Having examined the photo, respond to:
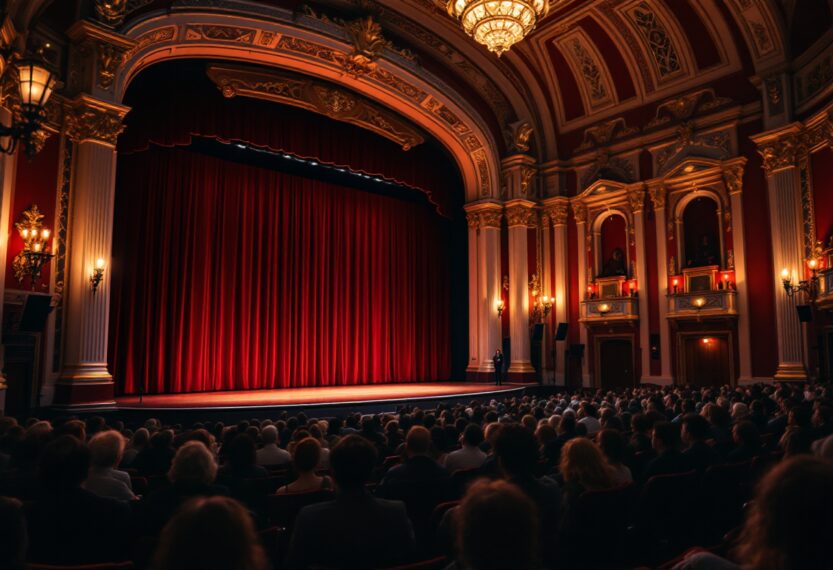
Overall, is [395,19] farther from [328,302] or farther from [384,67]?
[328,302]

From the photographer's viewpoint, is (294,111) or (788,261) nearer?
(788,261)

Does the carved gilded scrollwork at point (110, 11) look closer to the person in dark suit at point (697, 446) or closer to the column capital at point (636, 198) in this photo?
the person in dark suit at point (697, 446)

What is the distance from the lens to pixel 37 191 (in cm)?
1027

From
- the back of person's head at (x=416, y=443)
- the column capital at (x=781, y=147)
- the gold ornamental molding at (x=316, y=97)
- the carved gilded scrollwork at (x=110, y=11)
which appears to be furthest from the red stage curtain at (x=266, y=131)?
the back of person's head at (x=416, y=443)

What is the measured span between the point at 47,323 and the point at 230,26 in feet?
25.0

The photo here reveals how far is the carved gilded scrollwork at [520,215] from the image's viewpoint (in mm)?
18531

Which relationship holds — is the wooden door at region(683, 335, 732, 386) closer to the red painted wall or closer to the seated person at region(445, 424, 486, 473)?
the seated person at region(445, 424, 486, 473)

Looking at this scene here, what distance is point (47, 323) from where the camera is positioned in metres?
10.3

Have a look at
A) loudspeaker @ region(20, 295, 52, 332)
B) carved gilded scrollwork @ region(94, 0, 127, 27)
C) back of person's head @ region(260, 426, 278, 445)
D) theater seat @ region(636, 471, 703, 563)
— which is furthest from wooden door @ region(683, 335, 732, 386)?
carved gilded scrollwork @ region(94, 0, 127, 27)

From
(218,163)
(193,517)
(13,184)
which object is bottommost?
(193,517)

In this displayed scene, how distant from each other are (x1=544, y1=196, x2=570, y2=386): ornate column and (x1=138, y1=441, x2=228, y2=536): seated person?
15.9 m

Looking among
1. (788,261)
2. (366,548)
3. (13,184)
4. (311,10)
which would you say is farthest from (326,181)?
(366,548)

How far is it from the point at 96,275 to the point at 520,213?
12.2m

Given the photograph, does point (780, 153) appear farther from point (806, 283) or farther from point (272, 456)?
point (272, 456)
